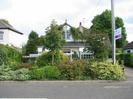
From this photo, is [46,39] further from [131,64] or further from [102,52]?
[131,64]

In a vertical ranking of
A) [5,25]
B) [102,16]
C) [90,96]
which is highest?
[102,16]

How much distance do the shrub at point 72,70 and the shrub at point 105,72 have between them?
0.72 m

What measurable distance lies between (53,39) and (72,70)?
5821 millimetres

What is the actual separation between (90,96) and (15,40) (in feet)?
180

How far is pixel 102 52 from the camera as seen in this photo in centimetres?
Result: 3092

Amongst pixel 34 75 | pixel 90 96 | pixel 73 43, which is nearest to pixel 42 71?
pixel 34 75

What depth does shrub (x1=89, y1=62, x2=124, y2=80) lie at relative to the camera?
2477cm

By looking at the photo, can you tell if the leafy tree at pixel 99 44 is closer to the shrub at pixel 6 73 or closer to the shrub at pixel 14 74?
the shrub at pixel 14 74

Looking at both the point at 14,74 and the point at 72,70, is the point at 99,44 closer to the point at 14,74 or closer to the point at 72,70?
the point at 72,70

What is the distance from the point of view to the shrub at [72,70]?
81.1ft

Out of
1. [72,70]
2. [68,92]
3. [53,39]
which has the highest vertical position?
[53,39]

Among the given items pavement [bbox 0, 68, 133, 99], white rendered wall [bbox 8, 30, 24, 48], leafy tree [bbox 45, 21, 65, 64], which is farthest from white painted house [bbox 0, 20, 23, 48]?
pavement [bbox 0, 68, 133, 99]

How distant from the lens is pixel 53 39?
3006 centimetres

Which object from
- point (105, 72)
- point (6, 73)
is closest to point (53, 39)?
point (6, 73)
